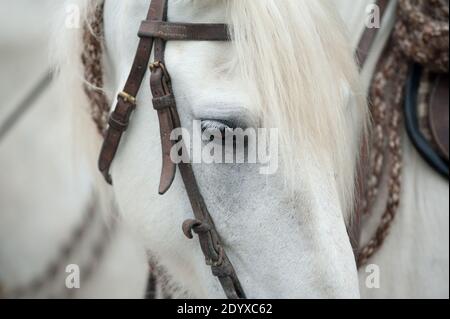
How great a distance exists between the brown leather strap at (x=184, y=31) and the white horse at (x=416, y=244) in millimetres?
612

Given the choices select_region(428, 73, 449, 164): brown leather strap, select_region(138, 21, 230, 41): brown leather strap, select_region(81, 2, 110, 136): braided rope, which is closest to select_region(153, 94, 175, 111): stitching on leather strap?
select_region(138, 21, 230, 41): brown leather strap

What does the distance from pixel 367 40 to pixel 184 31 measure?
53 cm

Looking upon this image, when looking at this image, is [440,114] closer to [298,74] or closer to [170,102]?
[298,74]

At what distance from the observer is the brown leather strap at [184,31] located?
1221 millimetres

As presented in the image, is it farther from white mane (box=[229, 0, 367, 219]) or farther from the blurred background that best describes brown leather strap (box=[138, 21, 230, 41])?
the blurred background

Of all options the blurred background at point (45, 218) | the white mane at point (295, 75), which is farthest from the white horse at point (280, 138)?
the blurred background at point (45, 218)

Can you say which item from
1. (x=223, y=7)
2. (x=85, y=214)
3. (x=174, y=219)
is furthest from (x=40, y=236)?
(x=223, y=7)

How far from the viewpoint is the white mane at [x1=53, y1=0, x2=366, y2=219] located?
1.15 metres

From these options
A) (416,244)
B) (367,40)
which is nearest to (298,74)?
(367,40)

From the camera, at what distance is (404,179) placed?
5.20 ft

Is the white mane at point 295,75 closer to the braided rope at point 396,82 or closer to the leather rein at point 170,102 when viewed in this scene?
the leather rein at point 170,102

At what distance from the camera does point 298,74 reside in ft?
3.84

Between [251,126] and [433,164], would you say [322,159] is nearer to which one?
[251,126]
